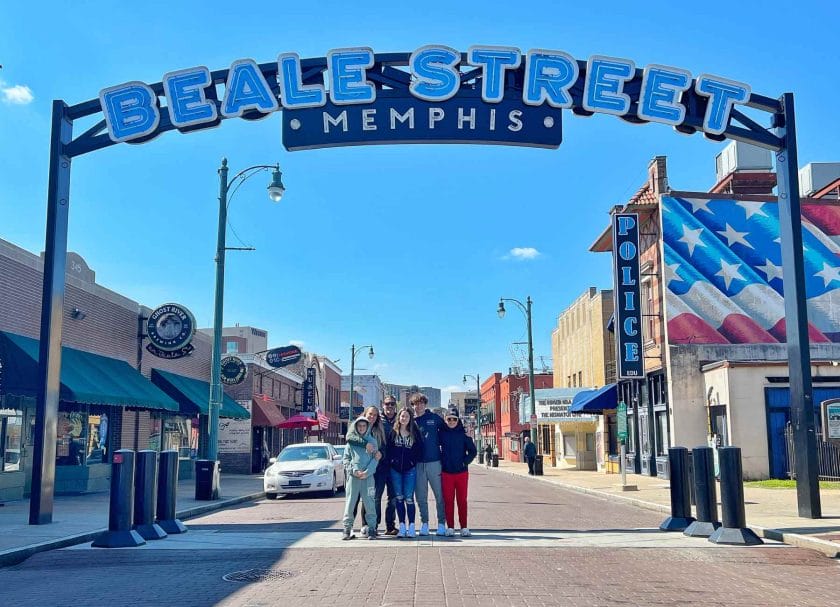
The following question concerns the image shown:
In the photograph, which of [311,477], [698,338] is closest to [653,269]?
[698,338]

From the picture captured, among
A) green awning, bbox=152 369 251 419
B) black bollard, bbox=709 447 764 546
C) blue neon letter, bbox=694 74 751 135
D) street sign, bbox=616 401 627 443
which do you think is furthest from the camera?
green awning, bbox=152 369 251 419

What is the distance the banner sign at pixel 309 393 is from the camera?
45.2 m

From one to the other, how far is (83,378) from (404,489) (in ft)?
37.2

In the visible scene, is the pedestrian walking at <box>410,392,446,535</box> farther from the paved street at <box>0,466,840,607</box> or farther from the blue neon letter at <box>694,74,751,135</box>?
the blue neon letter at <box>694,74,751,135</box>

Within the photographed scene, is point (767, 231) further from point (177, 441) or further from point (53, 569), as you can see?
point (53, 569)

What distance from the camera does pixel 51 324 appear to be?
1332 cm

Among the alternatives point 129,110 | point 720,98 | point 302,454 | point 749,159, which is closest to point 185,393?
point 302,454

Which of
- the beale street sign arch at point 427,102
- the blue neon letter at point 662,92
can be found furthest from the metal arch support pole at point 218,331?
the blue neon letter at point 662,92

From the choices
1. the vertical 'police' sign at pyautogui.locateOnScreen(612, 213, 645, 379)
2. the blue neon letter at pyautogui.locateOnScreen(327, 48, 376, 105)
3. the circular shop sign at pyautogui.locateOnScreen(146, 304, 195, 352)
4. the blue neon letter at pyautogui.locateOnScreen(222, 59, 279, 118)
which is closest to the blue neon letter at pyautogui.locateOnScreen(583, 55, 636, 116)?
the blue neon letter at pyautogui.locateOnScreen(327, 48, 376, 105)

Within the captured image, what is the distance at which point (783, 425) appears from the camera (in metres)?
25.0

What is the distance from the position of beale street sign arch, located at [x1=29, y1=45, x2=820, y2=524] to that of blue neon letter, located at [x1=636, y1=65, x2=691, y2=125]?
0.02 meters

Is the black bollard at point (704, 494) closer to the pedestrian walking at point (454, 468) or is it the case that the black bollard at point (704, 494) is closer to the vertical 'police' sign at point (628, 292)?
the pedestrian walking at point (454, 468)

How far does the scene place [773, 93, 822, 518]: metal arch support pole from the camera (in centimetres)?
1296

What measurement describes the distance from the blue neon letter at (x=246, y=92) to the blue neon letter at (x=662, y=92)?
20.2 ft
